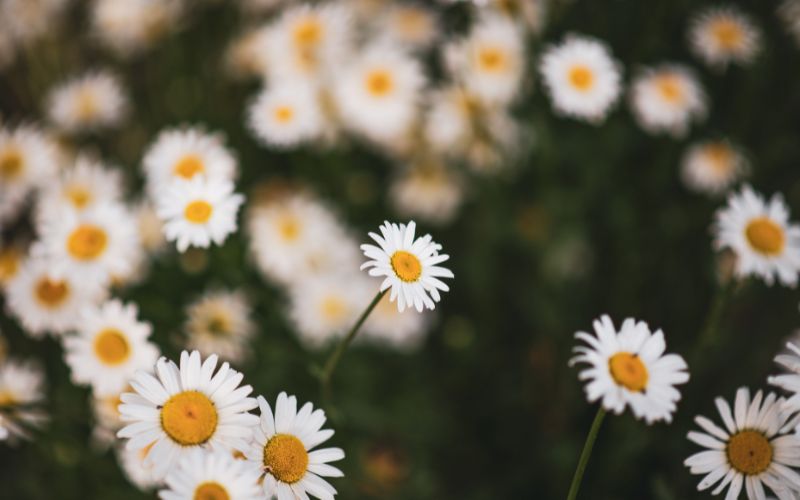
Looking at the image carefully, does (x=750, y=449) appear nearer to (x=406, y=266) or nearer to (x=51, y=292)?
(x=406, y=266)

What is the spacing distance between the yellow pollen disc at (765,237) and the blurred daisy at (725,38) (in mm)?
974

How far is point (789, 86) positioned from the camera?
2.53 m

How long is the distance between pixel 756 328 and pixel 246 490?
2.16 m

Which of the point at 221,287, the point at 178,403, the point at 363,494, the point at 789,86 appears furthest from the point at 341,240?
the point at 789,86

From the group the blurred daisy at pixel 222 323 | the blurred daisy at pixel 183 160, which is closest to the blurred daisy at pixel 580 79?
the blurred daisy at pixel 183 160

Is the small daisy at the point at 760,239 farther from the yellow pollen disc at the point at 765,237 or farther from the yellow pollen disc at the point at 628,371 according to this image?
the yellow pollen disc at the point at 628,371

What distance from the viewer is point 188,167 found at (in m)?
1.88

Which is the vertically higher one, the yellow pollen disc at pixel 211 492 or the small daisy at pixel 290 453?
the small daisy at pixel 290 453

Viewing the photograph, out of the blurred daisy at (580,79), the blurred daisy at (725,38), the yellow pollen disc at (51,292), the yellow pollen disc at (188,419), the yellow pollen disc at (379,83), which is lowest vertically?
the yellow pollen disc at (188,419)

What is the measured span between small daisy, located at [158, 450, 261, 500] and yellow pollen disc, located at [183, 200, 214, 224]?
0.67 meters

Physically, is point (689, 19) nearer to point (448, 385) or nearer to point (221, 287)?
point (448, 385)

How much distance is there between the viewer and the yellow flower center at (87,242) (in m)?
1.76

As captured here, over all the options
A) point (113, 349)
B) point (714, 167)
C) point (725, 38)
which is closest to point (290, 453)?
point (113, 349)

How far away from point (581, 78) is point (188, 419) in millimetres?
1548
